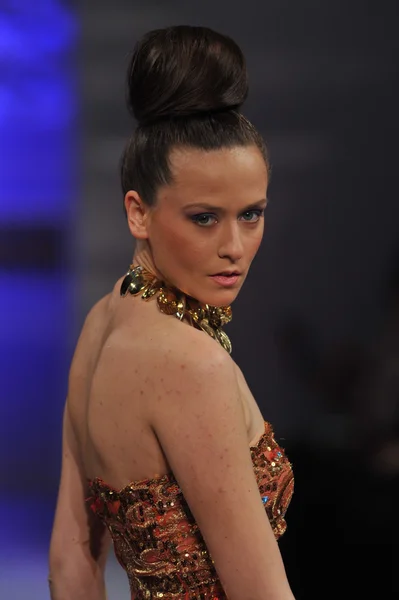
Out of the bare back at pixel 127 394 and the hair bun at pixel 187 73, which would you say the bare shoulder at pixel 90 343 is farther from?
the hair bun at pixel 187 73

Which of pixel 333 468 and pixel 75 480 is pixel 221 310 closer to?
pixel 75 480

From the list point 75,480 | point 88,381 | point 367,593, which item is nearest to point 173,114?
point 88,381

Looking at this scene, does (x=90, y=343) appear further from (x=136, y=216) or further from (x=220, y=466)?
(x=220, y=466)

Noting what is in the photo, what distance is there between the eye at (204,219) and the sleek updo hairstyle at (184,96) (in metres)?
0.06

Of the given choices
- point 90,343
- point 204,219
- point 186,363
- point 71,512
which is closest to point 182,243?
point 204,219

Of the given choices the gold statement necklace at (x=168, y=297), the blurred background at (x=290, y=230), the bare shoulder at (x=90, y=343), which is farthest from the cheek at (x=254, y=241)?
the blurred background at (x=290, y=230)

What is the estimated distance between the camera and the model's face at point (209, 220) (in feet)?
4.25

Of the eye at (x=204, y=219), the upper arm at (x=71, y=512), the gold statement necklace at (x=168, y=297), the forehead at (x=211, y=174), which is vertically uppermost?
the forehead at (x=211, y=174)

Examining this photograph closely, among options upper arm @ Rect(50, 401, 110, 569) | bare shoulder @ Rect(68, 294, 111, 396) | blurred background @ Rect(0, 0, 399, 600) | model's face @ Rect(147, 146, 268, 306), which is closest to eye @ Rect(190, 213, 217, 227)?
model's face @ Rect(147, 146, 268, 306)

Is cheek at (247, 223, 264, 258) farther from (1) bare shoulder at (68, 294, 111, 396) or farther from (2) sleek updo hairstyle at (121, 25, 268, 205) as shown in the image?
(1) bare shoulder at (68, 294, 111, 396)

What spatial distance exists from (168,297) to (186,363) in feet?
0.48

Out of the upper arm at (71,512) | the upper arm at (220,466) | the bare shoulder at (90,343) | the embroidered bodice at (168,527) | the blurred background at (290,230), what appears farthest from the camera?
the blurred background at (290,230)

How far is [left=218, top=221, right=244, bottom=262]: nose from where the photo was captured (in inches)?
52.0

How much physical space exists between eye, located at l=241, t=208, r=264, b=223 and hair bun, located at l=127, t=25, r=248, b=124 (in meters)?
0.15
